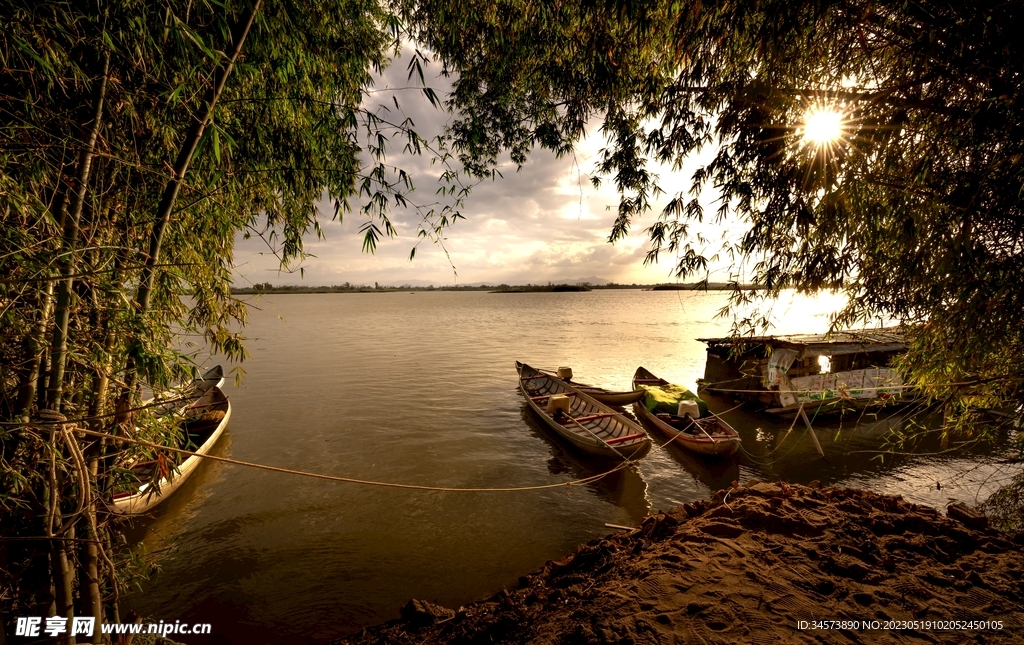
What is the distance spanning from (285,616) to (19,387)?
4812 millimetres

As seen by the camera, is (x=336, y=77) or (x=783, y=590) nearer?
(x=783, y=590)

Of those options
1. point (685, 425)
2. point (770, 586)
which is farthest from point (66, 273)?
point (685, 425)

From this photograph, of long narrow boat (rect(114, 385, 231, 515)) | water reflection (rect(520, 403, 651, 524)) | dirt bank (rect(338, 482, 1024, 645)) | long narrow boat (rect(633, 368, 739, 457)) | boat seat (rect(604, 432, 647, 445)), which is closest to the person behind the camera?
dirt bank (rect(338, 482, 1024, 645))

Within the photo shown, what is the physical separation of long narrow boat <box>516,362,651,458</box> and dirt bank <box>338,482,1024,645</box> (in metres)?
3.53

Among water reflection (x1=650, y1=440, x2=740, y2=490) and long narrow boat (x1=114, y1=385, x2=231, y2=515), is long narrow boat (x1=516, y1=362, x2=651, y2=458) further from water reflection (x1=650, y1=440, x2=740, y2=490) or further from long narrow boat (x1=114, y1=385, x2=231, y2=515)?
long narrow boat (x1=114, y1=385, x2=231, y2=515)

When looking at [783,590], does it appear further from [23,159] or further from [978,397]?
[23,159]

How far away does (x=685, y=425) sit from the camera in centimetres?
1055

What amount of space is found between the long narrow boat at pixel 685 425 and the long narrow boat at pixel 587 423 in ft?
5.59

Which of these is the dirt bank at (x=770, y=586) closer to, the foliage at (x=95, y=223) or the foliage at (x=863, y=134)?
the foliage at (x=863, y=134)

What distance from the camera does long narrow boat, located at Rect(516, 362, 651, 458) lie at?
852cm

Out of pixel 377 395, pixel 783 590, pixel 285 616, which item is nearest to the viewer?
pixel 783 590

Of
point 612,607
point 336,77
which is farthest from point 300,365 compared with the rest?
point 612,607

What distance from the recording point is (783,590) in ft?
10.8

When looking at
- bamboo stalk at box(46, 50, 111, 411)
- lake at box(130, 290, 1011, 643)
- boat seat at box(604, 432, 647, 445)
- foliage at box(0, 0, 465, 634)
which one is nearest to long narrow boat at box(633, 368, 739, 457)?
lake at box(130, 290, 1011, 643)
